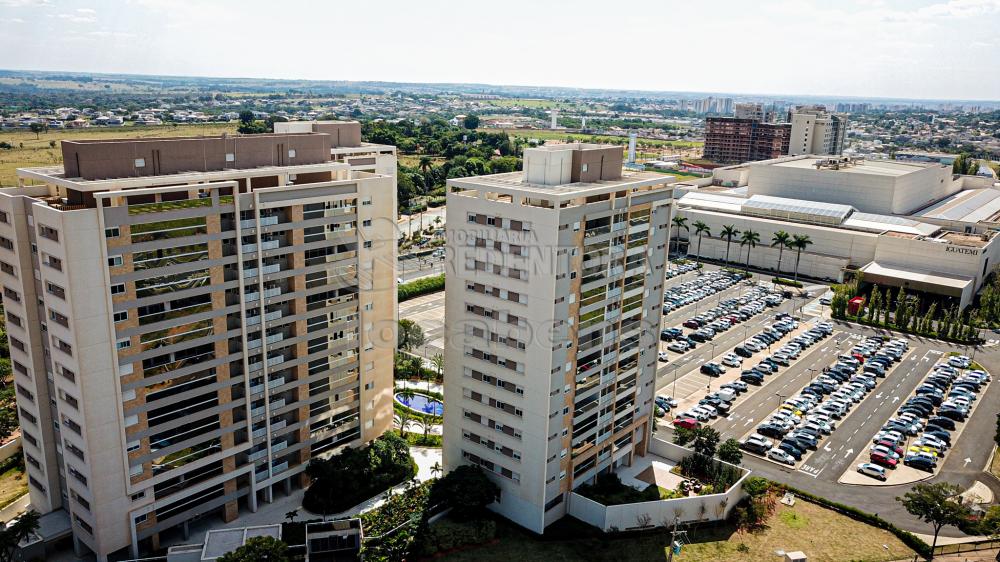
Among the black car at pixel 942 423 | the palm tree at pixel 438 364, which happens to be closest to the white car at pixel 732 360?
the black car at pixel 942 423

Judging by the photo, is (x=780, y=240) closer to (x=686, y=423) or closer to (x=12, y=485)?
(x=686, y=423)

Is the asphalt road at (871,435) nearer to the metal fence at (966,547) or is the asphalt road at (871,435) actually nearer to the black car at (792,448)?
the black car at (792,448)

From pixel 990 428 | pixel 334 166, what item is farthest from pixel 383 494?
pixel 990 428

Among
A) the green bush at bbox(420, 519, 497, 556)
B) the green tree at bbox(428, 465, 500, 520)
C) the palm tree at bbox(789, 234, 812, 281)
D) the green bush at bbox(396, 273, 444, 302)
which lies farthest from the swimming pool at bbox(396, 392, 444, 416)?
the palm tree at bbox(789, 234, 812, 281)

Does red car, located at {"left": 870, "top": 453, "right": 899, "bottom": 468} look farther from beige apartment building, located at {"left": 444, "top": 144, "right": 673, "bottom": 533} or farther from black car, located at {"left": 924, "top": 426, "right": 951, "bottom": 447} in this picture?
beige apartment building, located at {"left": 444, "top": 144, "right": 673, "bottom": 533}

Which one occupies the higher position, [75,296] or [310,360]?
[75,296]

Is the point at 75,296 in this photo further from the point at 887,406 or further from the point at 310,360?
the point at 887,406
